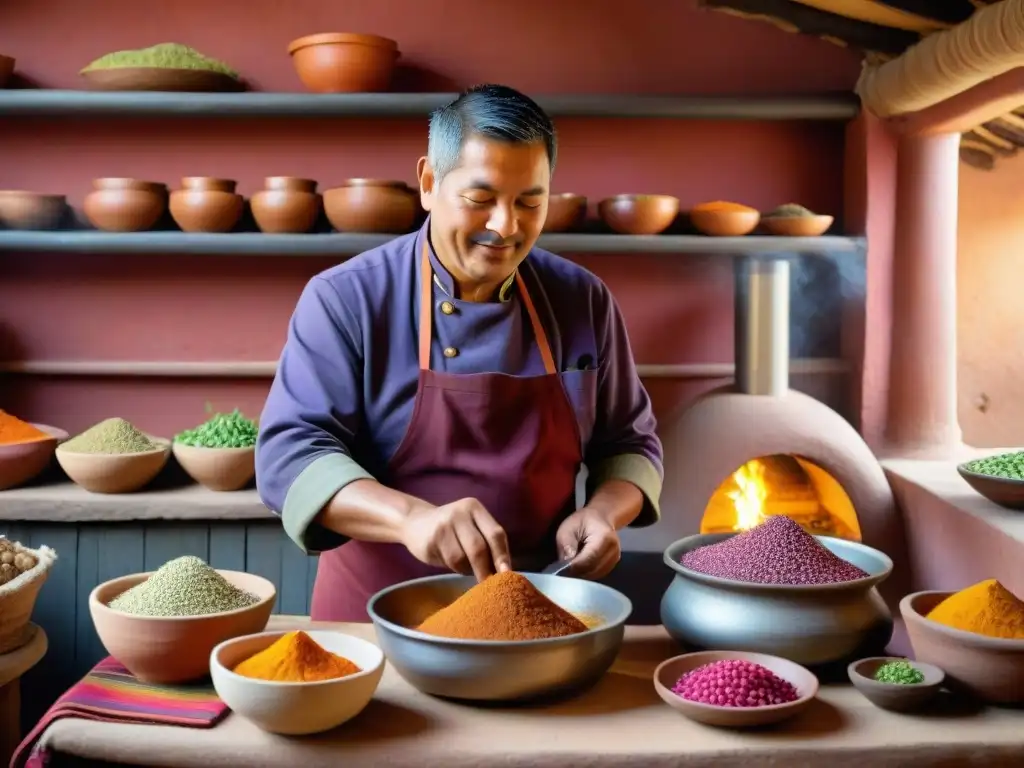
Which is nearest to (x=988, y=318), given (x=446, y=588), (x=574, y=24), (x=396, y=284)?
(x=574, y=24)

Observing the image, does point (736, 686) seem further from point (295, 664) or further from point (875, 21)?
point (875, 21)

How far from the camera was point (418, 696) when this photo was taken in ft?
4.87

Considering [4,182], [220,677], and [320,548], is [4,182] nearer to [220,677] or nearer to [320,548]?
[320,548]

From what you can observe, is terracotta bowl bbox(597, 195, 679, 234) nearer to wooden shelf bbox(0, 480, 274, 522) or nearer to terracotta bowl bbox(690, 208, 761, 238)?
terracotta bowl bbox(690, 208, 761, 238)

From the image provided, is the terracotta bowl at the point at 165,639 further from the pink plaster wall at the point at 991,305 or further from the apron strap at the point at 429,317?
the pink plaster wall at the point at 991,305

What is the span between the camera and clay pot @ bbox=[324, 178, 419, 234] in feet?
11.0

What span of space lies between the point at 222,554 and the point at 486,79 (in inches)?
72.9

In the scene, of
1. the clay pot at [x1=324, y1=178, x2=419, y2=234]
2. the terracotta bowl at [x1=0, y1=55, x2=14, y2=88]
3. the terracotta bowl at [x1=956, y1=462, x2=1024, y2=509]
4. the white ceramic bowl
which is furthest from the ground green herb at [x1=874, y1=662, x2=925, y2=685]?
the terracotta bowl at [x1=0, y1=55, x2=14, y2=88]

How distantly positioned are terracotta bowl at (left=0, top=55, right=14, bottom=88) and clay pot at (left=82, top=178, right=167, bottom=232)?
50 cm

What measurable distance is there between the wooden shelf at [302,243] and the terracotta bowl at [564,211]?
1.6 inches

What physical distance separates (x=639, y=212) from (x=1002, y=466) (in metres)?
1.32

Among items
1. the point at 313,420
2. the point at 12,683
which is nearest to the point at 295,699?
the point at 313,420

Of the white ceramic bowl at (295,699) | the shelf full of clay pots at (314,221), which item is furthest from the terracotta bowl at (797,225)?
the white ceramic bowl at (295,699)

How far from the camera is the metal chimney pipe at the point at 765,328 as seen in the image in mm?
3488
